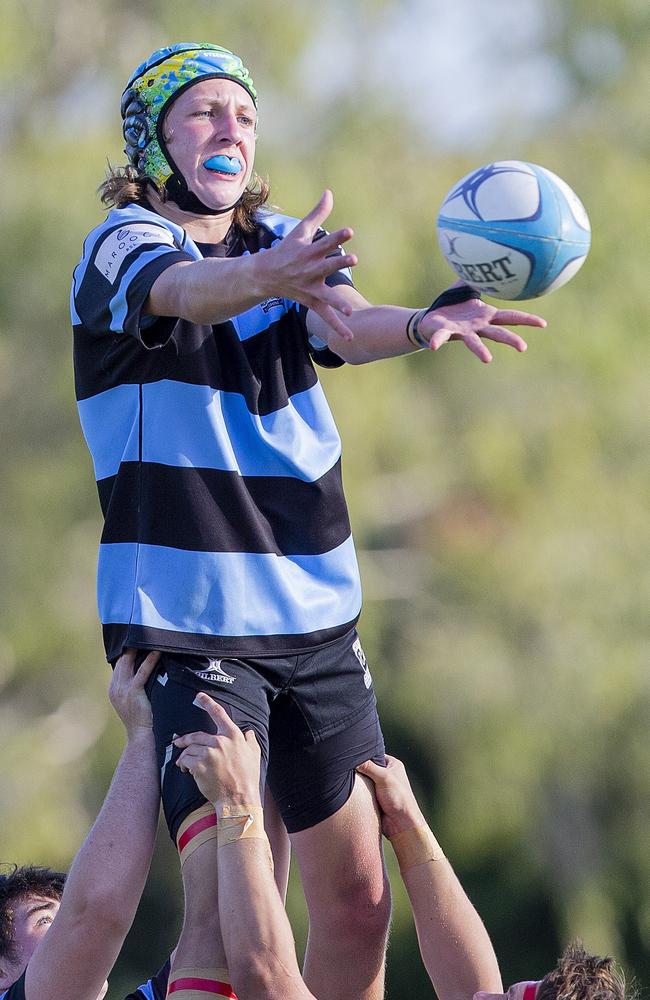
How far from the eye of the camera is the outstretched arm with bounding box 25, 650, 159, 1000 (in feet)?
12.9

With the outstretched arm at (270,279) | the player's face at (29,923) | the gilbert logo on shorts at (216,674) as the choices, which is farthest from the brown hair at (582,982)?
the outstretched arm at (270,279)

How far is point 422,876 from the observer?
454cm

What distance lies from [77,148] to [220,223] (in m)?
10.8

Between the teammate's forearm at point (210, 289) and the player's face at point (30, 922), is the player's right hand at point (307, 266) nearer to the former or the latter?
the teammate's forearm at point (210, 289)

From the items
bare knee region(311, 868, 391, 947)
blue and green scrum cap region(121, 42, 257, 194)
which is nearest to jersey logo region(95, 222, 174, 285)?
blue and green scrum cap region(121, 42, 257, 194)

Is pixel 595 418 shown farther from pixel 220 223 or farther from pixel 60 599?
pixel 220 223

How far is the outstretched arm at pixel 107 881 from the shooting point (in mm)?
3918

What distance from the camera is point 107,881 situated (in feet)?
12.8

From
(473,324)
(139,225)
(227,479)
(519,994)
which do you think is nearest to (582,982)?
(519,994)

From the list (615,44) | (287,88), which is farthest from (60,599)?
(615,44)

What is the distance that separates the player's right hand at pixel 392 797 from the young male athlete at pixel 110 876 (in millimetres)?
700

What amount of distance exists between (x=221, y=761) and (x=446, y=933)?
1223 mm

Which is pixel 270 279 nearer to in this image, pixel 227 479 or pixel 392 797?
pixel 227 479

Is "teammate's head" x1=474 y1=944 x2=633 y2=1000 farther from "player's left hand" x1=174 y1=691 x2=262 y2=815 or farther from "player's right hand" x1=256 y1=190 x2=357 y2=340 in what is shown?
"player's right hand" x1=256 y1=190 x2=357 y2=340
